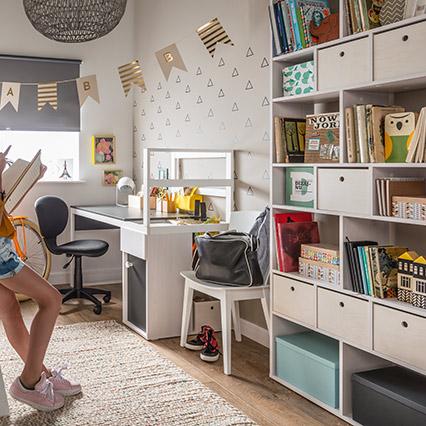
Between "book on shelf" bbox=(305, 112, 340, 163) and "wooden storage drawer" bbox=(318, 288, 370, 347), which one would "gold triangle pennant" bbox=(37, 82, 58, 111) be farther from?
"wooden storage drawer" bbox=(318, 288, 370, 347)

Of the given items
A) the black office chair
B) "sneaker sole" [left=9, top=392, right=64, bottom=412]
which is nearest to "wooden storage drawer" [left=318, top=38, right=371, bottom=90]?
"sneaker sole" [left=9, top=392, right=64, bottom=412]

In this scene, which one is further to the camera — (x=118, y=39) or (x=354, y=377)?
(x=118, y=39)

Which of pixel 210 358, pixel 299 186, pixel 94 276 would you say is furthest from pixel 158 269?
pixel 94 276

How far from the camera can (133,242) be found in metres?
4.03

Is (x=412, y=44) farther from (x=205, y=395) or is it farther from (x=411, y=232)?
(x=205, y=395)

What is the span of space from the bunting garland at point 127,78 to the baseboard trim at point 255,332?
5.27ft

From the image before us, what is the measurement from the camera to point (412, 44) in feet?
7.62

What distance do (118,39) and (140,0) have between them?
1.26 feet

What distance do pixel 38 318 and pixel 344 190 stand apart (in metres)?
1.39

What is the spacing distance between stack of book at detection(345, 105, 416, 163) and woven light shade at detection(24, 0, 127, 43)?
145 centimetres

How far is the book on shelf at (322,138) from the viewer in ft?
9.19

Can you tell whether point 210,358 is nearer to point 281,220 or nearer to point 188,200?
point 281,220

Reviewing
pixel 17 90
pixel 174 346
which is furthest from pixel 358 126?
pixel 17 90

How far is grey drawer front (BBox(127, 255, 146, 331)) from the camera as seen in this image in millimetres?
3998
